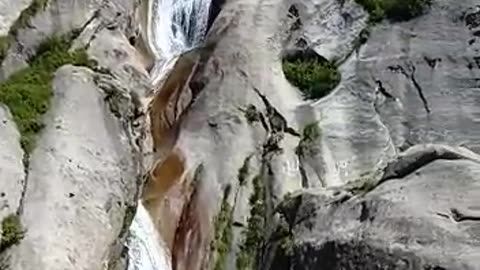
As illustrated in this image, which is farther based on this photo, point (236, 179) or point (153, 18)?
point (153, 18)

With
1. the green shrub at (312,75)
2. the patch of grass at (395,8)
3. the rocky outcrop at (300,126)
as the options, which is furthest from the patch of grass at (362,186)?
the patch of grass at (395,8)

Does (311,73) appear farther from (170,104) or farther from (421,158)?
(421,158)

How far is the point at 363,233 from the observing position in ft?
44.8

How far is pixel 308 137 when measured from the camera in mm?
19281

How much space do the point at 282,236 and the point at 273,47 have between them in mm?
6514

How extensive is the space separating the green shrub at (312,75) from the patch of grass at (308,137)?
3.62 feet

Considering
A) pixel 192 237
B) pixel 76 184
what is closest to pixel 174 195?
pixel 192 237

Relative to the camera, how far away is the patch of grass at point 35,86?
1703cm

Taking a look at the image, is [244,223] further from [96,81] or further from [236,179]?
[96,81]

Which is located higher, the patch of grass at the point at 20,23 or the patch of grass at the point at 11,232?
the patch of grass at the point at 11,232

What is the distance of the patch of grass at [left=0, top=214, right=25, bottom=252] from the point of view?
14.7 meters

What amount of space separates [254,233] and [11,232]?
15.5 feet

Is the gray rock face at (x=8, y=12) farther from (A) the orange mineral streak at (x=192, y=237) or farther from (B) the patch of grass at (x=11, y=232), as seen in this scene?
(B) the patch of grass at (x=11, y=232)

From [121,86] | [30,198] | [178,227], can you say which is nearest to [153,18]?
[121,86]
